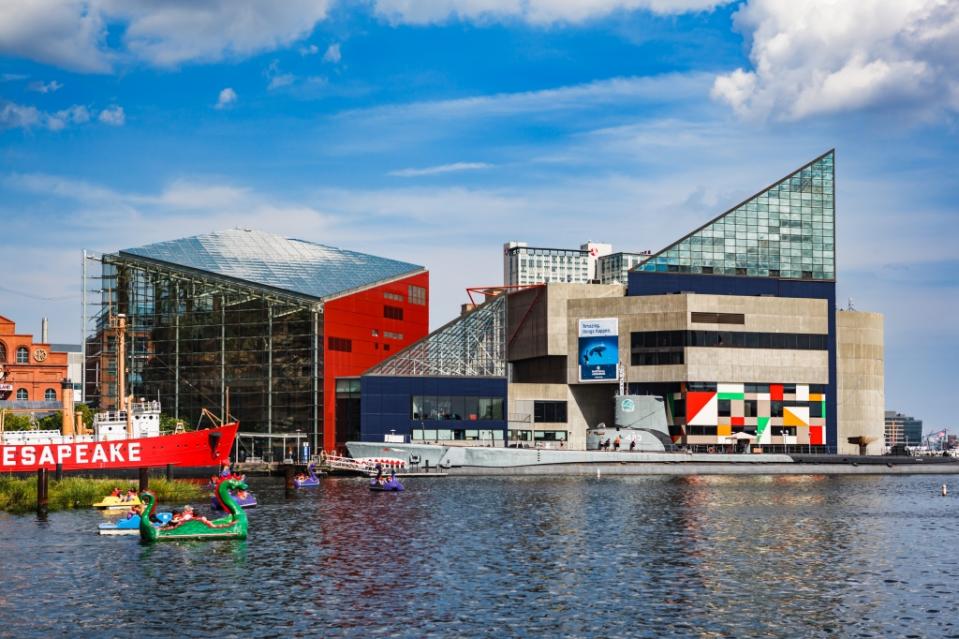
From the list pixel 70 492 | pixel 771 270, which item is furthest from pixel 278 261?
pixel 70 492

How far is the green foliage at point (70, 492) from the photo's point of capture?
82375 millimetres

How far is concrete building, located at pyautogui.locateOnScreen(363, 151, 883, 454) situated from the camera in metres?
166

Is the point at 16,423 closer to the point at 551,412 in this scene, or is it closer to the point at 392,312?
the point at 392,312

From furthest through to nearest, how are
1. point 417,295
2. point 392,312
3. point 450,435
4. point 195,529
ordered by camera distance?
point 417,295
point 392,312
point 450,435
point 195,529

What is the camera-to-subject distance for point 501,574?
169ft

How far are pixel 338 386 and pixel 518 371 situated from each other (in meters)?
36.9

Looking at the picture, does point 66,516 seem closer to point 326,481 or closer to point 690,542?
point 690,542

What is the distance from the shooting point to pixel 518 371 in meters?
189

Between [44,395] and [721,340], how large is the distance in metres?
101

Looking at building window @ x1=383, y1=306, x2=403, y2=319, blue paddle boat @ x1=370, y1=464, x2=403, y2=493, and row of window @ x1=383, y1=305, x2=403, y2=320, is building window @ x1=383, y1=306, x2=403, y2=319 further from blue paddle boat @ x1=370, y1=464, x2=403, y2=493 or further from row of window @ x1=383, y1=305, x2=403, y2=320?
blue paddle boat @ x1=370, y1=464, x2=403, y2=493

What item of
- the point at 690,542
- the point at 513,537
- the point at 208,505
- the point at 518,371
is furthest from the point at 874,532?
the point at 518,371

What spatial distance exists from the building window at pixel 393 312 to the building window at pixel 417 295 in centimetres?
372

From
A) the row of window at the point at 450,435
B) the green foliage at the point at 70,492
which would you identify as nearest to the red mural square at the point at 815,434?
the row of window at the point at 450,435

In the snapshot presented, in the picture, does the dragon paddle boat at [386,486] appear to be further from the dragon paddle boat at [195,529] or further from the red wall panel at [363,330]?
the red wall panel at [363,330]
